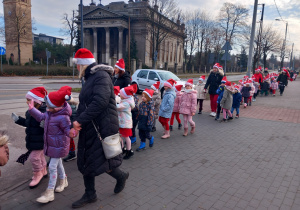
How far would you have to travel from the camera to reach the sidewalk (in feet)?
10.9

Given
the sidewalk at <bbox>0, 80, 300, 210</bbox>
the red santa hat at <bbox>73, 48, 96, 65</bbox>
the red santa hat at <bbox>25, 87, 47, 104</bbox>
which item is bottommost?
the sidewalk at <bbox>0, 80, 300, 210</bbox>

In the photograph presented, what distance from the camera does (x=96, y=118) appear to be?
9.68 ft

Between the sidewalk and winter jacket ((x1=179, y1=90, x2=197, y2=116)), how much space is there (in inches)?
28.5

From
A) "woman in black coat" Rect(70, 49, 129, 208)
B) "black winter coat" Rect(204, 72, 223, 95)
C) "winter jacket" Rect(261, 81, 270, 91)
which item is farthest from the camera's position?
"winter jacket" Rect(261, 81, 270, 91)

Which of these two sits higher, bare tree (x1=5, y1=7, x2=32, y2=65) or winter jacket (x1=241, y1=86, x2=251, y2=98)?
bare tree (x1=5, y1=7, x2=32, y2=65)

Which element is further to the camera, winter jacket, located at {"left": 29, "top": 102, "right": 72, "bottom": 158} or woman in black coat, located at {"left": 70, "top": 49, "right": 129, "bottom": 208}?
winter jacket, located at {"left": 29, "top": 102, "right": 72, "bottom": 158}

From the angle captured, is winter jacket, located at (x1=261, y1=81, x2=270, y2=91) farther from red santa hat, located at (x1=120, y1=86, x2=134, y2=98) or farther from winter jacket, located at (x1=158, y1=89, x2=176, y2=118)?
red santa hat, located at (x1=120, y1=86, x2=134, y2=98)

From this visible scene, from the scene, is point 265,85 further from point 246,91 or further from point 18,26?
point 18,26

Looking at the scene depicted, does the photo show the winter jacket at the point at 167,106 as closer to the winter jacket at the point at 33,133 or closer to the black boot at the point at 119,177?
the black boot at the point at 119,177

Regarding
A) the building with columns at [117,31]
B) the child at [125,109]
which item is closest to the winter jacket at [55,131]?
the child at [125,109]

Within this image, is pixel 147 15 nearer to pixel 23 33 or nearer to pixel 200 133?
pixel 23 33

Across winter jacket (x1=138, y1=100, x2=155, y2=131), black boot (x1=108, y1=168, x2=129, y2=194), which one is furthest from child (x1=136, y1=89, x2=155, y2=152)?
black boot (x1=108, y1=168, x2=129, y2=194)

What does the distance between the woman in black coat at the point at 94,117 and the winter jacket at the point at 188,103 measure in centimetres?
384

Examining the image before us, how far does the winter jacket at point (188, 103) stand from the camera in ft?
21.7
